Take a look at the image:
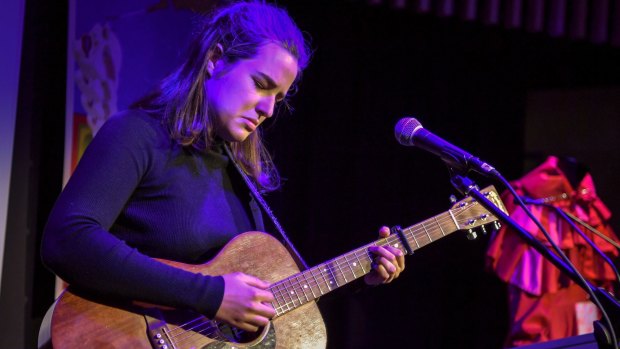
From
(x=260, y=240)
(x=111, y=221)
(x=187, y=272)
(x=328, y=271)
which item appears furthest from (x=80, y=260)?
(x=328, y=271)

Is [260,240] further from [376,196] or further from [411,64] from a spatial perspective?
[411,64]

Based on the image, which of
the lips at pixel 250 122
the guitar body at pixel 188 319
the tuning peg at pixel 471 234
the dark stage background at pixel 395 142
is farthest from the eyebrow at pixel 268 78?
the dark stage background at pixel 395 142

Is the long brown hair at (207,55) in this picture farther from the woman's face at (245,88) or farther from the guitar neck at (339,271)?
the guitar neck at (339,271)

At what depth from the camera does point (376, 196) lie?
3.94 metres

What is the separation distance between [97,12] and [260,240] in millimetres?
1542

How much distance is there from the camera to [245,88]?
1989mm

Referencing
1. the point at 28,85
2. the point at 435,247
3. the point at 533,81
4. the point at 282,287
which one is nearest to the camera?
the point at 282,287

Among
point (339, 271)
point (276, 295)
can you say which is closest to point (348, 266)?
point (339, 271)

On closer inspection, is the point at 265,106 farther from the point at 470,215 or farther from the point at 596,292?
the point at 596,292

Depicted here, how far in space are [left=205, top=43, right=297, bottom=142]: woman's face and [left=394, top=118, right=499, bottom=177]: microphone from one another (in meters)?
0.39

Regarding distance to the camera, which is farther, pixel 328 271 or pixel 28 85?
pixel 28 85

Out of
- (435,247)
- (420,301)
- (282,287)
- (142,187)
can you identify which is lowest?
(420,301)

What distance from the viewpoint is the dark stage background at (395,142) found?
145 inches

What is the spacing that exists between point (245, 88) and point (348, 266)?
65cm
